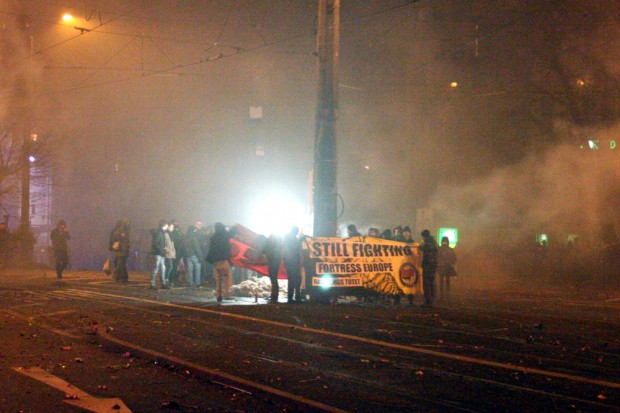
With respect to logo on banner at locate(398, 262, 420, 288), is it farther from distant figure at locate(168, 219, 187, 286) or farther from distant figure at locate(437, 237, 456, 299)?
distant figure at locate(168, 219, 187, 286)

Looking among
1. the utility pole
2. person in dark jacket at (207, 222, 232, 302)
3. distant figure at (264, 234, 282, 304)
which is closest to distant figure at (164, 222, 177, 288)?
person in dark jacket at (207, 222, 232, 302)

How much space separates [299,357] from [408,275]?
671 centimetres

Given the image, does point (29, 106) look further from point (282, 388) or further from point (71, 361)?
point (282, 388)

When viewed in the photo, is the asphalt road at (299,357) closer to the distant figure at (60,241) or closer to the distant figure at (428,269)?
the distant figure at (428,269)

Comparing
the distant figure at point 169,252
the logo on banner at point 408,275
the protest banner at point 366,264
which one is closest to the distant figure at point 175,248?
the distant figure at point 169,252

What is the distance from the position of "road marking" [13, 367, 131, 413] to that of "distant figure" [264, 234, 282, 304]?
6.70 m

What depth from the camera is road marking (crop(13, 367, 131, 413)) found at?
582 cm

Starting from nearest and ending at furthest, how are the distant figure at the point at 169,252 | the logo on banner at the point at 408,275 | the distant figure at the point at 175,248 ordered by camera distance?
1. the logo on banner at the point at 408,275
2. the distant figure at the point at 169,252
3. the distant figure at the point at 175,248

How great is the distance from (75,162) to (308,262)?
26.7 meters

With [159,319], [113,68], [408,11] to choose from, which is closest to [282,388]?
[159,319]

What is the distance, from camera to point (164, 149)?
37.4 m

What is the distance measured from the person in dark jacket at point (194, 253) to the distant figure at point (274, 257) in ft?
14.6

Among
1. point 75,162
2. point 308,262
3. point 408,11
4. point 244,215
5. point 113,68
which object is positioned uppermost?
point 408,11

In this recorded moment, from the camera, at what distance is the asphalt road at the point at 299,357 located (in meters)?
6.05
